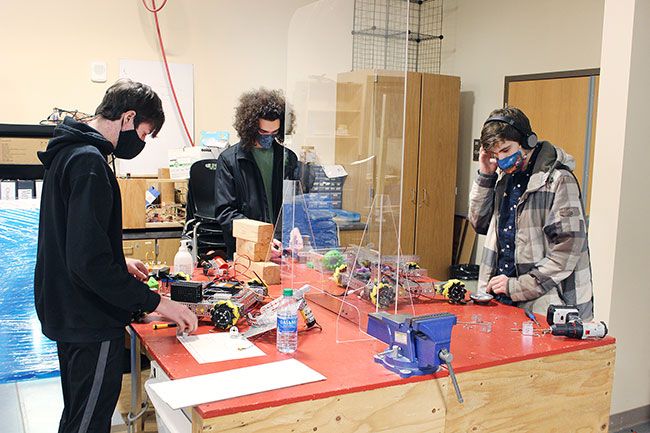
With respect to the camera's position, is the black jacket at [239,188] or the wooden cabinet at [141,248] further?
the wooden cabinet at [141,248]

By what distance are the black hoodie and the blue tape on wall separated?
77.0 inches

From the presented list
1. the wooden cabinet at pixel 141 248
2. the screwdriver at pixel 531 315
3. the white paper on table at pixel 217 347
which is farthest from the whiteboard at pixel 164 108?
the screwdriver at pixel 531 315

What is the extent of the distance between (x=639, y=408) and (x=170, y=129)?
149 inches

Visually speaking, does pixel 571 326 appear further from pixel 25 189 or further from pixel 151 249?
pixel 25 189

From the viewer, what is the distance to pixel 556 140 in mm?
4707

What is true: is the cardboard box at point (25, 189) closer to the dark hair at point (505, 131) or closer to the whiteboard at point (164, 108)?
the whiteboard at point (164, 108)

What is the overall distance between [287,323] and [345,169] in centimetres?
69

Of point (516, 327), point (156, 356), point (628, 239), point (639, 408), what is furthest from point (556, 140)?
point (156, 356)

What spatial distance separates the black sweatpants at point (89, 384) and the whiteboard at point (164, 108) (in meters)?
3.10

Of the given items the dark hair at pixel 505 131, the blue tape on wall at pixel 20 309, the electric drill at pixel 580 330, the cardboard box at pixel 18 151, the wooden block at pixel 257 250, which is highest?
the dark hair at pixel 505 131

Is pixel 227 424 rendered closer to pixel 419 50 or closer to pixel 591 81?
pixel 591 81

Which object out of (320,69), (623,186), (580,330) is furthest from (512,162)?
(623,186)

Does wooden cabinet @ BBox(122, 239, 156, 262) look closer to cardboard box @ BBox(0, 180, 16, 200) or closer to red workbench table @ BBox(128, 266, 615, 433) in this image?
cardboard box @ BBox(0, 180, 16, 200)

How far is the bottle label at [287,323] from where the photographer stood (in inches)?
76.6
